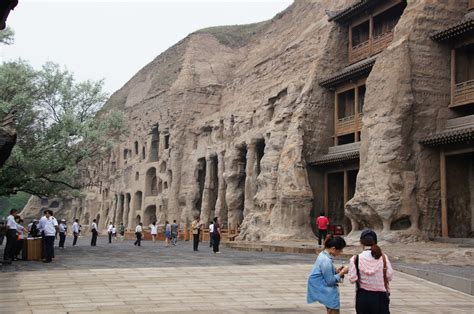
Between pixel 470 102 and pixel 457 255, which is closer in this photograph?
pixel 457 255

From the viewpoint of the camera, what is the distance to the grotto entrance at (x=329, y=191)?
96.7 ft

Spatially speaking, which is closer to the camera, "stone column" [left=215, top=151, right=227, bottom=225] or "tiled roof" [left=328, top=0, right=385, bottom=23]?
"tiled roof" [left=328, top=0, right=385, bottom=23]

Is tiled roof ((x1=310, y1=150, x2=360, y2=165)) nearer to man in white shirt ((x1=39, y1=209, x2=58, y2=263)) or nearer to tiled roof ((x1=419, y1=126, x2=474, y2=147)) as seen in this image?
tiled roof ((x1=419, y1=126, x2=474, y2=147))

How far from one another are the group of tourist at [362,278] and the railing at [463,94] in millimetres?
17534

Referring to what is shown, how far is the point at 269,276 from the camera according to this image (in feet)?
44.0

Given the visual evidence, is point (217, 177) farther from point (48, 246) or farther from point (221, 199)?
point (48, 246)

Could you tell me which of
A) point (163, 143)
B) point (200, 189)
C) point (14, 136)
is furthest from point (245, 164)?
point (14, 136)

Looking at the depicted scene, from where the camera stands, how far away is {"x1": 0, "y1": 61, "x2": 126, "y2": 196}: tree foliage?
21.2 metres

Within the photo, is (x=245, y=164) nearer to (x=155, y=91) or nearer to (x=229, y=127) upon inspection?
(x=229, y=127)

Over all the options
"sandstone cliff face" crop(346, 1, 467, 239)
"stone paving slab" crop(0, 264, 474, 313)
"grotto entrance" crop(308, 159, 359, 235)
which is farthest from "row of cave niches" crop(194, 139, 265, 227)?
"stone paving slab" crop(0, 264, 474, 313)

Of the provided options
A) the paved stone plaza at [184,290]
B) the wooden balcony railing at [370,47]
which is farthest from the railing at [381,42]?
the paved stone plaza at [184,290]

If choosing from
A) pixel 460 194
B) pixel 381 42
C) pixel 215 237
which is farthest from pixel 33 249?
pixel 381 42

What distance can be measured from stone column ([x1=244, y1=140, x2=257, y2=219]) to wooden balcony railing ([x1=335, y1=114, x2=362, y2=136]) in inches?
281

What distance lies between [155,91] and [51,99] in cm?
2995
